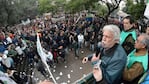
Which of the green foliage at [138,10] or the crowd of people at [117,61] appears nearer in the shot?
the crowd of people at [117,61]

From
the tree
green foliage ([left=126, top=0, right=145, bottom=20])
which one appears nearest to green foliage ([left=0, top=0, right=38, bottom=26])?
the tree

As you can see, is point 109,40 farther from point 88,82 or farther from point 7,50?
point 7,50

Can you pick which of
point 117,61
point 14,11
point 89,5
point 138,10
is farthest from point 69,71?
point 14,11

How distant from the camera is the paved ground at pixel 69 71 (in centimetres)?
1241

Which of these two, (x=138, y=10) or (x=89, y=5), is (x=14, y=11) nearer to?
(x=89, y=5)

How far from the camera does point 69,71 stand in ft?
44.8

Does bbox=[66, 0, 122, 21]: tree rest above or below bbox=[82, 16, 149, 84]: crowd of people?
above

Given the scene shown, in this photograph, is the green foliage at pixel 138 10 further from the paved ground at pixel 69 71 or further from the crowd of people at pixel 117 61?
the crowd of people at pixel 117 61

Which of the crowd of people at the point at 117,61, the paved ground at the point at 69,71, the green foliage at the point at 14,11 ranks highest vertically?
the green foliage at the point at 14,11

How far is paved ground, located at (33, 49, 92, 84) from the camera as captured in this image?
12.4 meters

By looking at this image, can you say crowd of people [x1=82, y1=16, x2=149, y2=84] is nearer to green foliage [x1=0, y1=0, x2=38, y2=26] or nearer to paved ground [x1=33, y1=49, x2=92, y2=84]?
paved ground [x1=33, y1=49, x2=92, y2=84]

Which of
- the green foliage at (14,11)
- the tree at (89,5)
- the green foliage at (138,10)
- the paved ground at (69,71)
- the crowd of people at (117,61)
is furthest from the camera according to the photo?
the green foliage at (14,11)

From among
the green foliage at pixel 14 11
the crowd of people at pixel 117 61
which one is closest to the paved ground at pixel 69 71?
the crowd of people at pixel 117 61

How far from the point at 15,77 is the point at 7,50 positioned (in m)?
2.92
